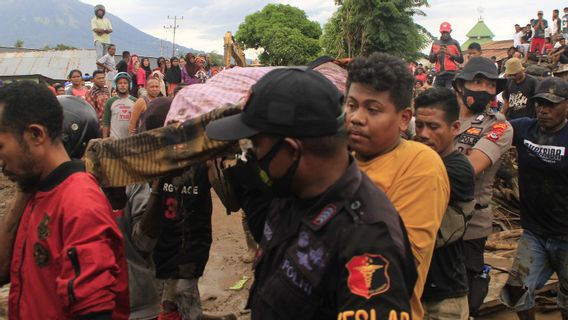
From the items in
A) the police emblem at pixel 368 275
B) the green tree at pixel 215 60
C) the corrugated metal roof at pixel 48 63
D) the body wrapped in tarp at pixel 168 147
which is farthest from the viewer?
the corrugated metal roof at pixel 48 63

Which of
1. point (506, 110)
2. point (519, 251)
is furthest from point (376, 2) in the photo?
point (519, 251)

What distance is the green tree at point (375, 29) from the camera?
16.2 meters

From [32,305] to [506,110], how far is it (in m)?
8.14

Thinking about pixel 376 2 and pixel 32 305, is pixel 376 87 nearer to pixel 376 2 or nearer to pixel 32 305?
pixel 32 305

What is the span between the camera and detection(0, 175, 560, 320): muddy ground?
466cm

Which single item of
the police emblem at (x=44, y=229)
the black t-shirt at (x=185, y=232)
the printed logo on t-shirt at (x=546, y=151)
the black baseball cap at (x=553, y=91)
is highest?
the black baseball cap at (x=553, y=91)

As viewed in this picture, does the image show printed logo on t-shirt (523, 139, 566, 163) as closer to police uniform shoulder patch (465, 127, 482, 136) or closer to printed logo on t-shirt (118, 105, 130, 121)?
police uniform shoulder patch (465, 127, 482, 136)

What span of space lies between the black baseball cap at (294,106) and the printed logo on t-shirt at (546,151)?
10.1 feet

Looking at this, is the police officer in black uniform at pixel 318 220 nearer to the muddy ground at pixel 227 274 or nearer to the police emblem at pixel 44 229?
the police emblem at pixel 44 229

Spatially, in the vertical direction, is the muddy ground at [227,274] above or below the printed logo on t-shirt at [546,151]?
below

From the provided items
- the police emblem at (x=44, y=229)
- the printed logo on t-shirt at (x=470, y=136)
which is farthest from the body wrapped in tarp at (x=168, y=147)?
the printed logo on t-shirt at (x=470, y=136)

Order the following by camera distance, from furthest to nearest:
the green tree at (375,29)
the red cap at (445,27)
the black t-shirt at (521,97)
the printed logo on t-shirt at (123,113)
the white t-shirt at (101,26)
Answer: the green tree at (375,29) → the white t-shirt at (101,26) → the red cap at (445,27) → the black t-shirt at (521,97) → the printed logo on t-shirt at (123,113)

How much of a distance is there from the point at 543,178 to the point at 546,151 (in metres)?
0.23

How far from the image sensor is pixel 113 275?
1.82m
